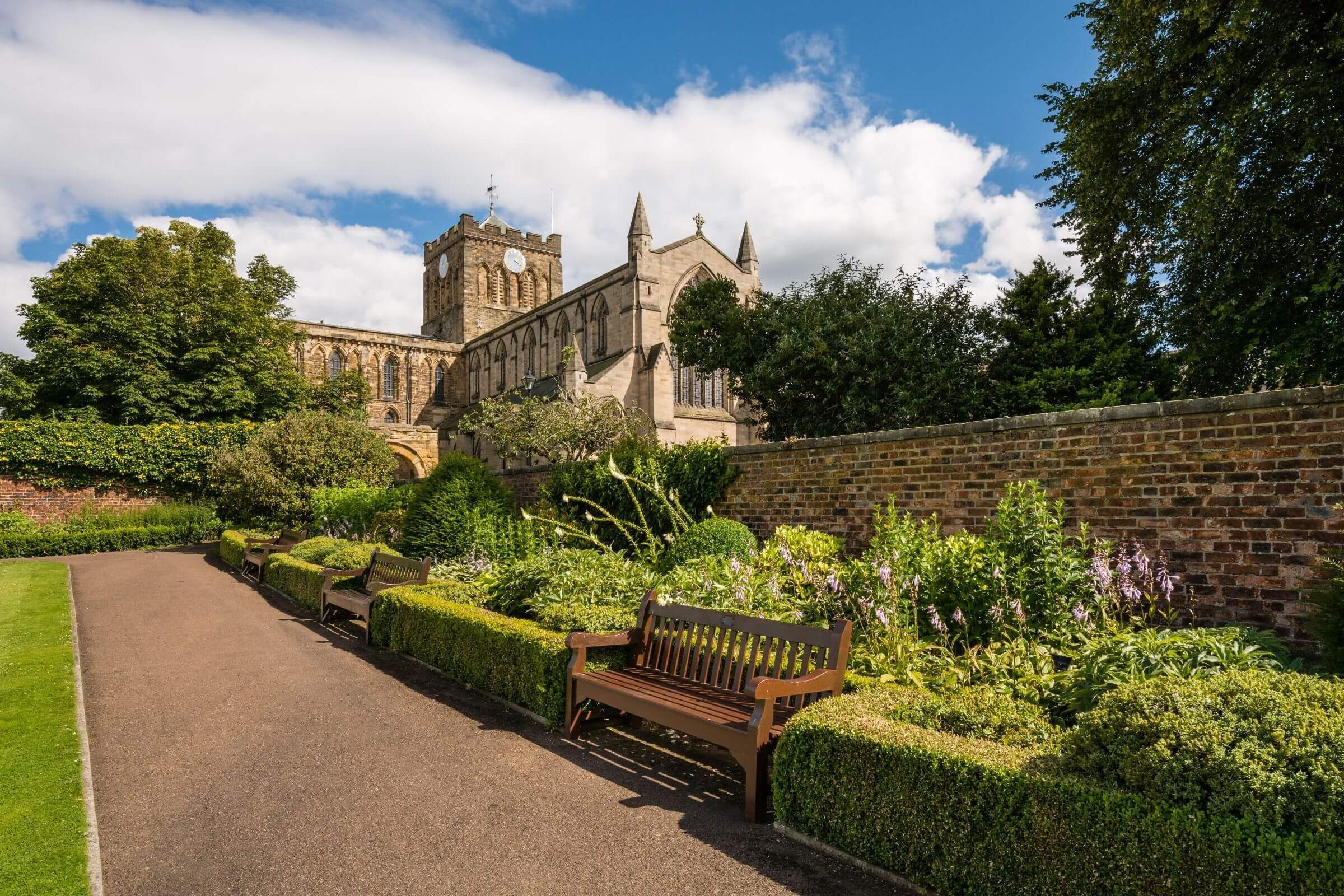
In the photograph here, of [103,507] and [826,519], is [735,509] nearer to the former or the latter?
[826,519]

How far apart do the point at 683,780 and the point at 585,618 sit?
1863 mm

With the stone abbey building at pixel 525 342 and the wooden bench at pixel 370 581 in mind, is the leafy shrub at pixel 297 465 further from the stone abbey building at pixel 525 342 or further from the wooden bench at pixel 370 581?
the wooden bench at pixel 370 581

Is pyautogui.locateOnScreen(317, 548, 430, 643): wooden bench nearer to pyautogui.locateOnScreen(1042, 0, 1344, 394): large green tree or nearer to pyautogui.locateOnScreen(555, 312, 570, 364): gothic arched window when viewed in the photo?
pyautogui.locateOnScreen(1042, 0, 1344, 394): large green tree

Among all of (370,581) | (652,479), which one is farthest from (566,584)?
(370,581)

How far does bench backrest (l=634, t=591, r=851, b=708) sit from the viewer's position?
4477 millimetres

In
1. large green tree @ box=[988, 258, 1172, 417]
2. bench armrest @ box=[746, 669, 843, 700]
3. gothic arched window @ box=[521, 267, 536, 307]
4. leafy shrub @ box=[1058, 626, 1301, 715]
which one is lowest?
bench armrest @ box=[746, 669, 843, 700]

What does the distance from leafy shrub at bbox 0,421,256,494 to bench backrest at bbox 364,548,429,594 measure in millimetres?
18637

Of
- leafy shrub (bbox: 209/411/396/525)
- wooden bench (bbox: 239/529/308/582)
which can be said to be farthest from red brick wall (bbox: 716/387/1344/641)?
leafy shrub (bbox: 209/411/396/525)

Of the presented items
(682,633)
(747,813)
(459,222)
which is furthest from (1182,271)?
(459,222)

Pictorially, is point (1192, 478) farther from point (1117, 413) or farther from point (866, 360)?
point (866, 360)

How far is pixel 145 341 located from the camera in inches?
1131

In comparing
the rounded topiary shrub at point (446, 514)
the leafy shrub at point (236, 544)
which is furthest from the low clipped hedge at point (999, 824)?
the leafy shrub at point (236, 544)

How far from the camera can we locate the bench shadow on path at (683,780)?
347 cm

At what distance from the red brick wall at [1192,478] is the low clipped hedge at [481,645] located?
3.75 m
